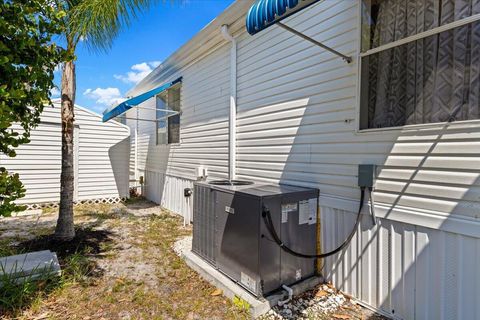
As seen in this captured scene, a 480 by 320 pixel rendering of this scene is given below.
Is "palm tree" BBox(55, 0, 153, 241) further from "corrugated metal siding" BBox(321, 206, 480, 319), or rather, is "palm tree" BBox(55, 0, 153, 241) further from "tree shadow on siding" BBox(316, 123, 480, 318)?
"tree shadow on siding" BBox(316, 123, 480, 318)

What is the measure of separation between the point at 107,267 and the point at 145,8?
426 centimetres

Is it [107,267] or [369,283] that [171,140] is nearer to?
[107,267]

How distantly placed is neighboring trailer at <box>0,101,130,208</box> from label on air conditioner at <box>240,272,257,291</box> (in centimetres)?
657

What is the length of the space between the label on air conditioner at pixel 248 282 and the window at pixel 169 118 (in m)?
4.78

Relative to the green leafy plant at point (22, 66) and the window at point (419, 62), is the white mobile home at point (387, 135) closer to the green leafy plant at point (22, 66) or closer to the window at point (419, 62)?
the window at point (419, 62)

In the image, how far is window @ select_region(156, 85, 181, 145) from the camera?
23.6 ft

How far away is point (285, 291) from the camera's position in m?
2.88

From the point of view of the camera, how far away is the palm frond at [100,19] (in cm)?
405

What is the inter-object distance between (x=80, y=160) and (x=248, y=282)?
22.5 feet

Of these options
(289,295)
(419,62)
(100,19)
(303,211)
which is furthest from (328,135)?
(100,19)

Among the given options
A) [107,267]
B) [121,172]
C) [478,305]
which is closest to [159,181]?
[121,172]

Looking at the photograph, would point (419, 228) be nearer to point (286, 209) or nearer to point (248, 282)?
point (286, 209)

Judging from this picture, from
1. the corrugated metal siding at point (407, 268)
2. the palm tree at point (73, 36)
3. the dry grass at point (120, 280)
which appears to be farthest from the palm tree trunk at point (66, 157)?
the corrugated metal siding at point (407, 268)

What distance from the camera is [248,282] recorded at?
2.86 m
